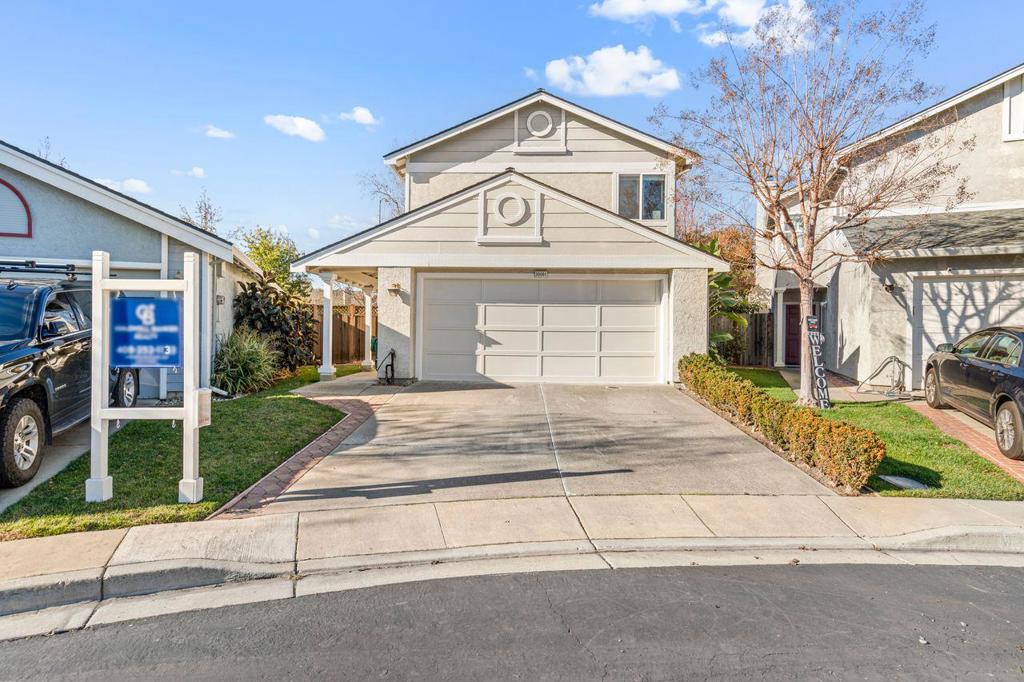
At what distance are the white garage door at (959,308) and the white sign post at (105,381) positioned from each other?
43.6ft

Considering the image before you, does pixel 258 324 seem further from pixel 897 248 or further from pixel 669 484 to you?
pixel 897 248

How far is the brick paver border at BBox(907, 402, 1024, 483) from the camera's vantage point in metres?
8.09

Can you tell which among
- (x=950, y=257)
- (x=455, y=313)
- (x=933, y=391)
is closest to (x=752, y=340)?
(x=950, y=257)

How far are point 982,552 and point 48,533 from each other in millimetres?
8117

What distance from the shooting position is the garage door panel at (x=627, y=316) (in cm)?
1459

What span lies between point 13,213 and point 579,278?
35.3 feet

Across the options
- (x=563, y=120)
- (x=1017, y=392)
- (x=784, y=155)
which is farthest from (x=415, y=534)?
(x=563, y=120)

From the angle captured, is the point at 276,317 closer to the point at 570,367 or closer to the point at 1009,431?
the point at 570,367

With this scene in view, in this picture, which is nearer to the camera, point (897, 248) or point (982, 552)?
point (982, 552)

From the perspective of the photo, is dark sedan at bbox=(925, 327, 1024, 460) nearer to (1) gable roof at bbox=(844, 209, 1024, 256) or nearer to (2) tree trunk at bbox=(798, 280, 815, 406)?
(2) tree trunk at bbox=(798, 280, 815, 406)

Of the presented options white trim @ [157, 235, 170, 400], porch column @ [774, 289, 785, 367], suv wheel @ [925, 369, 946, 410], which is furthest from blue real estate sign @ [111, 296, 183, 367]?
porch column @ [774, 289, 785, 367]

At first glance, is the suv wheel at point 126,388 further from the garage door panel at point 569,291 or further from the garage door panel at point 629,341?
the garage door panel at point 629,341

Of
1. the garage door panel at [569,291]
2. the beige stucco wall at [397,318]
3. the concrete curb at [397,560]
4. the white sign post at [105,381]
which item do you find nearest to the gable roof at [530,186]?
the beige stucco wall at [397,318]

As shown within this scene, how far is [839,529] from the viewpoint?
19.9 ft
